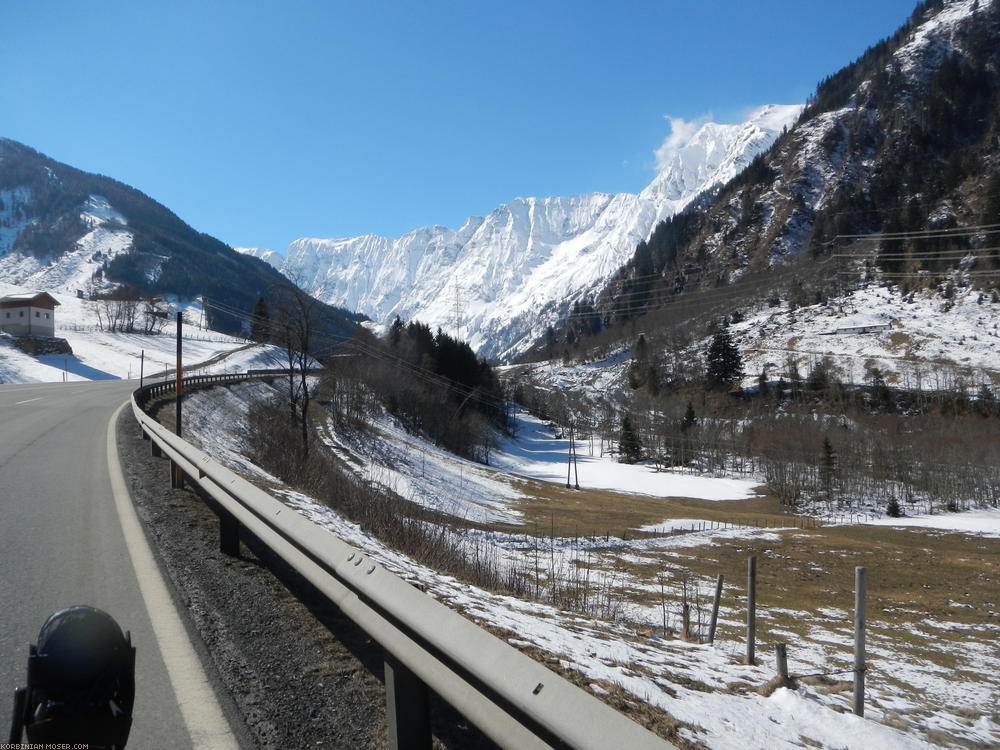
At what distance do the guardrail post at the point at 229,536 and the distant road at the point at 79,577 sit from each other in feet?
2.59

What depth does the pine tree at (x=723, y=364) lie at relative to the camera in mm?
143375

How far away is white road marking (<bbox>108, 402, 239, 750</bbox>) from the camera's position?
311 centimetres

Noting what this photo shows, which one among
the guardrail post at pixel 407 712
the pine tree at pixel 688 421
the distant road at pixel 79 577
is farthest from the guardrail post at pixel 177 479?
the pine tree at pixel 688 421

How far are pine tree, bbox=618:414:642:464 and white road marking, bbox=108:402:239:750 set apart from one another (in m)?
107

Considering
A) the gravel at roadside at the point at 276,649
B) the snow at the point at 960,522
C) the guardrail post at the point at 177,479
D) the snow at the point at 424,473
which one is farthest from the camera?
the snow at the point at 960,522

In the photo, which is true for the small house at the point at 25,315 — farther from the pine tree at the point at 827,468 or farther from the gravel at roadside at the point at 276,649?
the pine tree at the point at 827,468

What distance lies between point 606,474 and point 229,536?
292ft

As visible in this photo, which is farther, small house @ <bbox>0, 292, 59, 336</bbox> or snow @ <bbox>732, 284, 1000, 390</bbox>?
snow @ <bbox>732, 284, 1000, 390</bbox>

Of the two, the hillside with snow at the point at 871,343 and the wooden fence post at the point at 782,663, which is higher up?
the hillside with snow at the point at 871,343

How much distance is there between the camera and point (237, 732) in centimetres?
312

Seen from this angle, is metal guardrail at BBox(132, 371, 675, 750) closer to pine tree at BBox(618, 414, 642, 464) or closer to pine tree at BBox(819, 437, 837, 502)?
pine tree at BBox(819, 437, 837, 502)

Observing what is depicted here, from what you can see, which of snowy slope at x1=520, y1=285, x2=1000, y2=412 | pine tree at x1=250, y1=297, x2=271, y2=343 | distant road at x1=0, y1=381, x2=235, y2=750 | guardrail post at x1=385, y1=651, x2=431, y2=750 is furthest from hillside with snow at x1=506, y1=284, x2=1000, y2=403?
guardrail post at x1=385, y1=651, x2=431, y2=750

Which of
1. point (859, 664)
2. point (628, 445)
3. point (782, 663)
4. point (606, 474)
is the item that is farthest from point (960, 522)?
point (782, 663)

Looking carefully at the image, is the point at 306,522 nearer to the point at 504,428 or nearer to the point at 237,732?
the point at 237,732
